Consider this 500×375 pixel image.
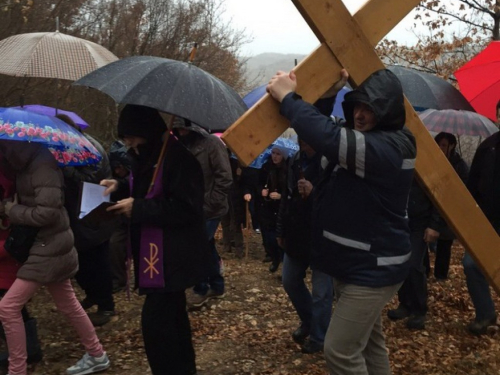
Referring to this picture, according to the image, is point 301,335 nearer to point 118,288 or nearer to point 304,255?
point 304,255

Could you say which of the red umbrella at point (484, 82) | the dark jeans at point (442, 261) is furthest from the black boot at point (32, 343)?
the dark jeans at point (442, 261)

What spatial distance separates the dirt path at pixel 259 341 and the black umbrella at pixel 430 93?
7.08 feet

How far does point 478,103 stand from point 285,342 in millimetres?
2999

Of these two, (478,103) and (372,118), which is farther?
(478,103)

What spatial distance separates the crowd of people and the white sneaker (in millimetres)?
10

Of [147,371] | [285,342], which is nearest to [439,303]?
[285,342]

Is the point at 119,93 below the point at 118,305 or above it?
above

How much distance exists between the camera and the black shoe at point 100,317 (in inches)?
200

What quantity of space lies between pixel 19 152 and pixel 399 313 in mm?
3886

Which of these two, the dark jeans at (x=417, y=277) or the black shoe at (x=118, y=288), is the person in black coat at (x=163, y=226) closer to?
the dark jeans at (x=417, y=277)

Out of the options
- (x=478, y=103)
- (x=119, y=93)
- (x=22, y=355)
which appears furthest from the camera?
(x=478, y=103)

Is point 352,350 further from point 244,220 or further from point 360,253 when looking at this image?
point 244,220

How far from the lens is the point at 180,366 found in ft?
11.2

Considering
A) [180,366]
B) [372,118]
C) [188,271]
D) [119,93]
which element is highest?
[119,93]
